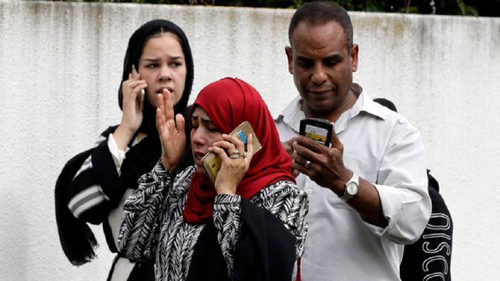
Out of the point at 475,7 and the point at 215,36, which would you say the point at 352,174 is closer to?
the point at 215,36

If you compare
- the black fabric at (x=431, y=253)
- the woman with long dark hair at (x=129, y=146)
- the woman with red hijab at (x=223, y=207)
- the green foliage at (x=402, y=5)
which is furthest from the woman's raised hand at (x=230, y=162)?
the green foliage at (x=402, y=5)

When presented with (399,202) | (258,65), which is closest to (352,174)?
(399,202)

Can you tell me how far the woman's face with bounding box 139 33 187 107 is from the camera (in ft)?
14.8

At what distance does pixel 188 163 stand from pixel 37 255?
184cm

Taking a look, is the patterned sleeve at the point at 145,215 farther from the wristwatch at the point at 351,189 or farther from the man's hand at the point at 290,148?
the wristwatch at the point at 351,189

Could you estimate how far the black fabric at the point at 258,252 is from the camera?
333 centimetres

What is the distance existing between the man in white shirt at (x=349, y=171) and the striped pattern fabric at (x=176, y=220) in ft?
0.62

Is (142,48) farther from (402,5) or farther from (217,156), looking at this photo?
(402,5)

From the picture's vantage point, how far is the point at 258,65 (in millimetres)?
5938

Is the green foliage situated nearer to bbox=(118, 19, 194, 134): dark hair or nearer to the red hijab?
bbox=(118, 19, 194, 134): dark hair

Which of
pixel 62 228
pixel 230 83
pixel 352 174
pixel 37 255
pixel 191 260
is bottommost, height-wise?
pixel 37 255

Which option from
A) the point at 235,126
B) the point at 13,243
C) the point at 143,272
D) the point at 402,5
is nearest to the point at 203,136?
the point at 235,126

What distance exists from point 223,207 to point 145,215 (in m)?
0.47

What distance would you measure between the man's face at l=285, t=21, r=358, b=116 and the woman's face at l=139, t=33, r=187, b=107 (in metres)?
0.73
